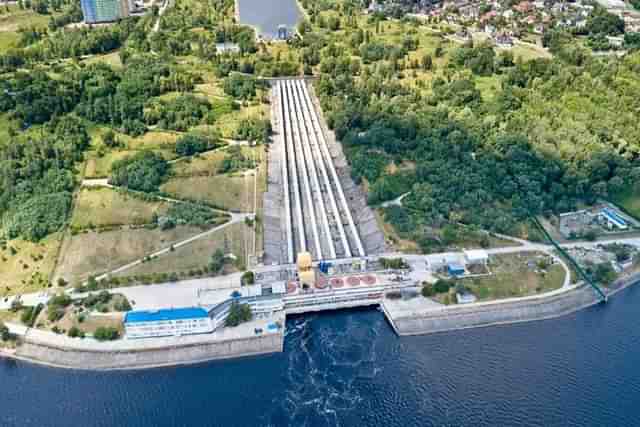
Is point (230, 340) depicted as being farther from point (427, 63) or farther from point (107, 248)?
point (427, 63)

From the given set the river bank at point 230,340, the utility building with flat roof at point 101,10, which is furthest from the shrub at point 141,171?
the utility building with flat roof at point 101,10

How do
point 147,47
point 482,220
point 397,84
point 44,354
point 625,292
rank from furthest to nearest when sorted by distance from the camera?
1. point 147,47
2. point 397,84
3. point 482,220
4. point 625,292
5. point 44,354

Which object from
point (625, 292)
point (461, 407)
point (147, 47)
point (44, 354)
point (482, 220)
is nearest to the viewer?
point (461, 407)

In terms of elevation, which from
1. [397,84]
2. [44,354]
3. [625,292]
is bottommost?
[44,354]

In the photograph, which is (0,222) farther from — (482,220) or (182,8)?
(182,8)

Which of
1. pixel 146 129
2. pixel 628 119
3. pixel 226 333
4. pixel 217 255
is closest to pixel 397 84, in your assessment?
pixel 628 119

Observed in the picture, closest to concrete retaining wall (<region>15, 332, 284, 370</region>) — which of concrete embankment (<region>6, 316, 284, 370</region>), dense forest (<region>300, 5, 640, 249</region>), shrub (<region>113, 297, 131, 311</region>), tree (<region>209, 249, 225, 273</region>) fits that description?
concrete embankment (<region>6, 316, 284, 370</region>)

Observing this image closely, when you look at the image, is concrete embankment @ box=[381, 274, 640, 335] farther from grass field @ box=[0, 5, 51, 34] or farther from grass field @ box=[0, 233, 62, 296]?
grass field @ box=[0, 5, 51, 34]

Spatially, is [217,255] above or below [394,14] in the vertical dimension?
below
